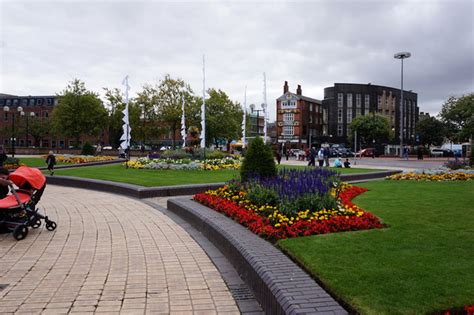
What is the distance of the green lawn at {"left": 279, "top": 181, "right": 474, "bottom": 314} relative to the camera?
366cm

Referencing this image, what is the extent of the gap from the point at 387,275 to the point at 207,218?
4.24 m

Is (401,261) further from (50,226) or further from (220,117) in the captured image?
(220,117)

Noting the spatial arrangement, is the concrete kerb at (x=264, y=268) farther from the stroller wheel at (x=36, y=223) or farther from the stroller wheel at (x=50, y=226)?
the stroller wheel at (x=36, y=223)

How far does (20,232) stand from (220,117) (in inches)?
2113

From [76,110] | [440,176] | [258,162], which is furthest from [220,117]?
[258,162]

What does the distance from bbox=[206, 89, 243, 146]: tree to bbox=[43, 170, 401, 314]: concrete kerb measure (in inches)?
1953

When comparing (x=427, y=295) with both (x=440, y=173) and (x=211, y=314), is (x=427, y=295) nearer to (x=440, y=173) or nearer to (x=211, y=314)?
(x=211, y=314)

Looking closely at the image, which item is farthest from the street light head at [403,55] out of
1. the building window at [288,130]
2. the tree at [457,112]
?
the building window at [288,130]

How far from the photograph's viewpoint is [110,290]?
4875 mm

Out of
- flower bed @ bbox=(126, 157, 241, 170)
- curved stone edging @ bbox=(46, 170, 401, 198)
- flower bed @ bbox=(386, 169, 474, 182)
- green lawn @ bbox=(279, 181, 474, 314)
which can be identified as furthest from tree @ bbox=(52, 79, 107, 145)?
green lawn @ bbox=(279, 181, 474, 314)

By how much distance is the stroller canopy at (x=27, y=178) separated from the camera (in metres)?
7.78

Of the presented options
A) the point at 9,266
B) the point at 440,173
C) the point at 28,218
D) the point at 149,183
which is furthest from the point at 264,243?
the point at 440,173

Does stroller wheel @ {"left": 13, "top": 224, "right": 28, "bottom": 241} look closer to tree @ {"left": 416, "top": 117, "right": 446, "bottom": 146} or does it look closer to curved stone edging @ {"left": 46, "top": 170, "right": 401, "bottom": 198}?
curved stone edging @ {"left": 46, "top": 170, "right": 401, "bottom": 198}

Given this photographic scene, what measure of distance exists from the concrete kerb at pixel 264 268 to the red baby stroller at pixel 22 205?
3.08 meters
